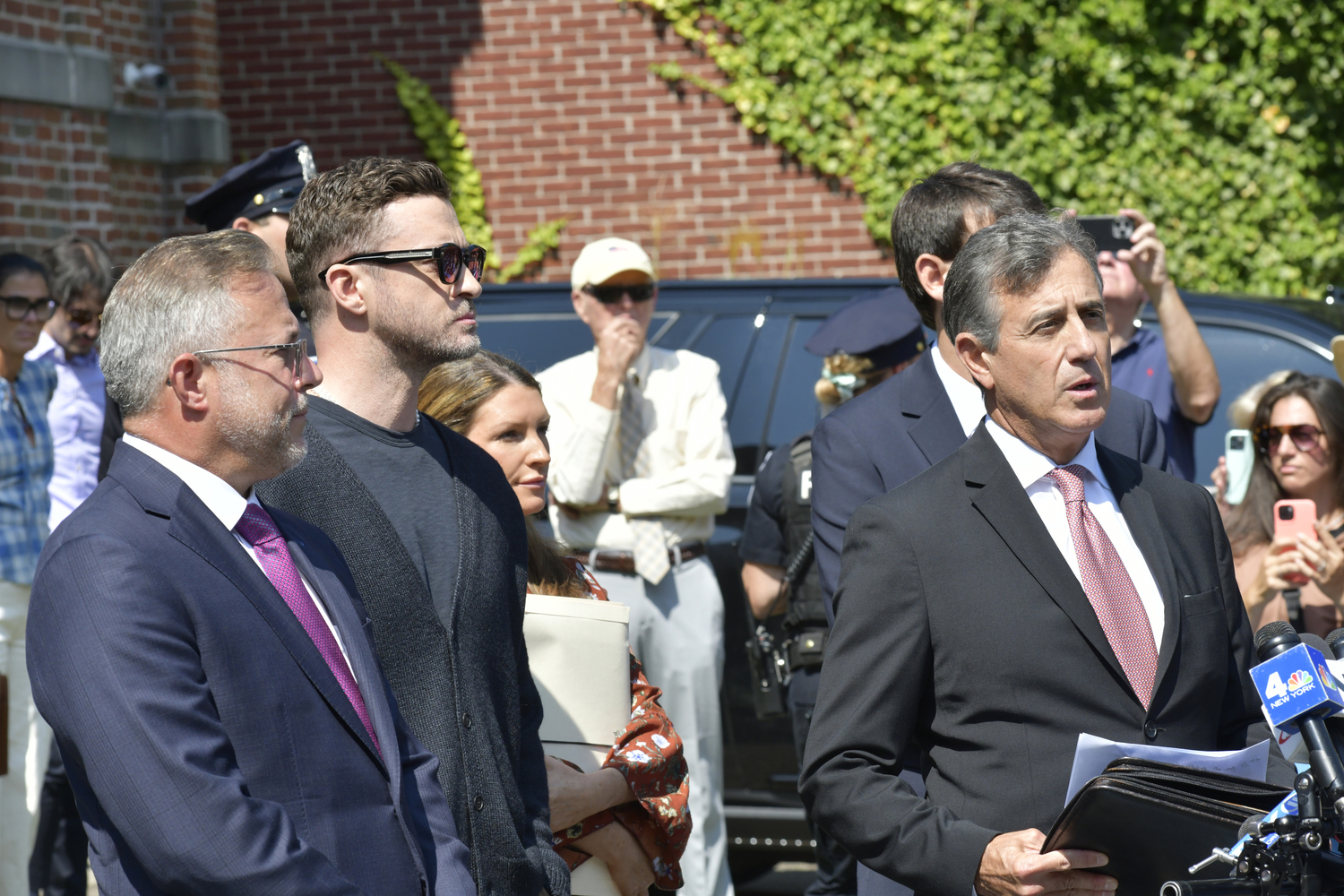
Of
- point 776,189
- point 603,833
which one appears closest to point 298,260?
point 603,833

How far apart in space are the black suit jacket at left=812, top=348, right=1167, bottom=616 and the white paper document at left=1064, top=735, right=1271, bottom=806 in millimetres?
842

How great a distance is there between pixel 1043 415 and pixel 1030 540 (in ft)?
0.72

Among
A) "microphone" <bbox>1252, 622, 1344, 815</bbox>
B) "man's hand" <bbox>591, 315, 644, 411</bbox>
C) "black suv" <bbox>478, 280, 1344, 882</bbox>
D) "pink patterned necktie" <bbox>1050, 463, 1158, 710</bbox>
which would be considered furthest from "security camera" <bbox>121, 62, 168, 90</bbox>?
"microphone" <bbox>1252, 622, 1344, 815</bbox>

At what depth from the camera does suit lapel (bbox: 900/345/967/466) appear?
→ 2893 mm

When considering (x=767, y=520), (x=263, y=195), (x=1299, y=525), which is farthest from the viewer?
(x=767, y=520)

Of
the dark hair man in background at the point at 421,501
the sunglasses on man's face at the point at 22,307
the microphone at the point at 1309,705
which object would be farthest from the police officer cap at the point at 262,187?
the microphone at the point at 1309,705

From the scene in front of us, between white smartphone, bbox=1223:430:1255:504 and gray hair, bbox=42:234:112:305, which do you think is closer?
white smartphone, bbox=1223:430:1255:504

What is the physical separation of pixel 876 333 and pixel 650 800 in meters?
2.05

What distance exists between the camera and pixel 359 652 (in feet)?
7.09

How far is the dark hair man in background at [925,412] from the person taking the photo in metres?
2.88

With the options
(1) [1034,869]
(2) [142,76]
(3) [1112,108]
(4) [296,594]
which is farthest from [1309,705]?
(2) [142,76]

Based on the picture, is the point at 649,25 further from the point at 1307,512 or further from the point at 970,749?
the point at 970,749

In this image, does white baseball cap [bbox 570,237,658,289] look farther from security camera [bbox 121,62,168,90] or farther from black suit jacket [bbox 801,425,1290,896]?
security camera [bbox 121,62,168,90]

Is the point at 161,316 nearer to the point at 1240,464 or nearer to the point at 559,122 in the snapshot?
the point at 1240,464
